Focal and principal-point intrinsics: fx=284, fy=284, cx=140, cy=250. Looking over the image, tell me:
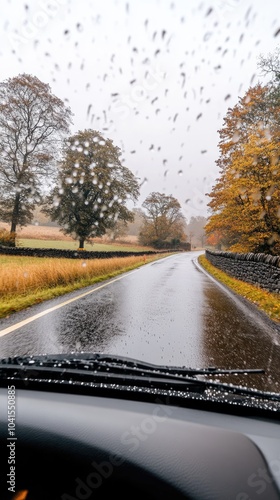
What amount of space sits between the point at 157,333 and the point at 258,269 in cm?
705

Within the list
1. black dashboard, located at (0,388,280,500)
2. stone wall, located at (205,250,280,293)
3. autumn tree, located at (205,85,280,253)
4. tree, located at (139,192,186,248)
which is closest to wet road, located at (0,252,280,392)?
black dashboard, located at (0,388,280,500)

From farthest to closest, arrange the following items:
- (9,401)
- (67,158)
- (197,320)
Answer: (67,158) → (197,320) → (9,401)

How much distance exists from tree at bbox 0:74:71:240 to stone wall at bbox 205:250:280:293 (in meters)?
23.2

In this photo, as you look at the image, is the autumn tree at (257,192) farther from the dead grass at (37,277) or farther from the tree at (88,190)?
the tree at (88,190)

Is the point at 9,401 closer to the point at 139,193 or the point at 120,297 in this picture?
the point at 120,297

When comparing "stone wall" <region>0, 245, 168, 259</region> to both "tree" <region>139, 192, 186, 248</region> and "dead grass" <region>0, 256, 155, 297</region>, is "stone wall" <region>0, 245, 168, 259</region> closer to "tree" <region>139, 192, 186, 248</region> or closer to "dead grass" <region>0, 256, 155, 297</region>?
"dead grass" <region>0, 256, 155, 297</region>

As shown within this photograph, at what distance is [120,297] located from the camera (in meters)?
7.78

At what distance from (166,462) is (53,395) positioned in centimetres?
70

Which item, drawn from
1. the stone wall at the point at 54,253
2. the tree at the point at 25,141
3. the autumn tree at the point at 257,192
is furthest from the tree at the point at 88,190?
the autumn tree at the point at 257,192

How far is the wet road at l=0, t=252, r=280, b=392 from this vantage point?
3385 millimetres

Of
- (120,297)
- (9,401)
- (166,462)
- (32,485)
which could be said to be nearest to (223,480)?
(166,462)

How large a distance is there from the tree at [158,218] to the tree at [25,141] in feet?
114

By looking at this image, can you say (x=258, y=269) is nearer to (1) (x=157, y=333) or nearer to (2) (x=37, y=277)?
(1) (x=157, y=333)

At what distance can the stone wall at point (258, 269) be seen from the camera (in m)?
8.45
